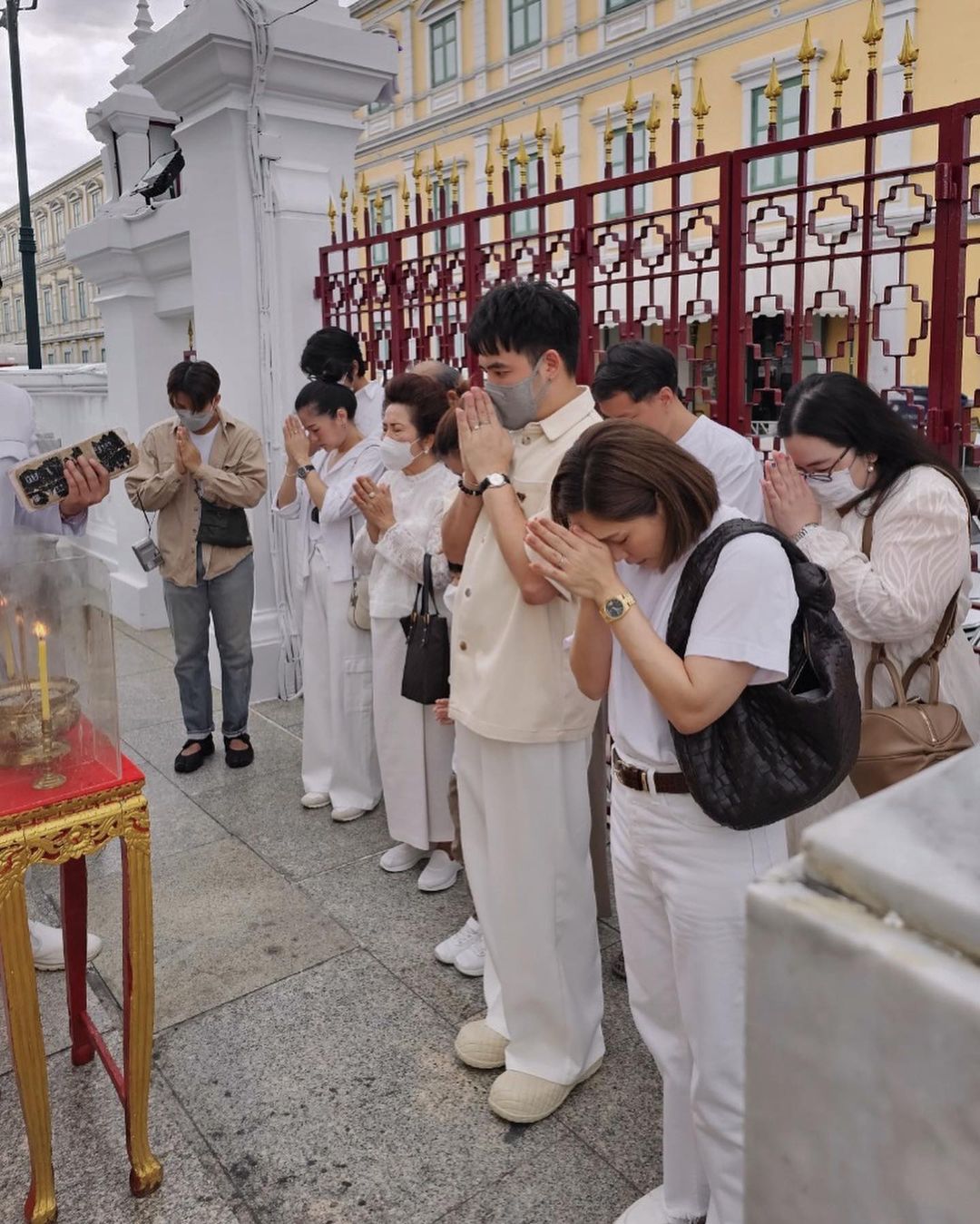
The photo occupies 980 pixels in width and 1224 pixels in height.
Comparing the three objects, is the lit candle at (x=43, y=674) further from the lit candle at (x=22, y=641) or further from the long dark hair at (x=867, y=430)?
the long dark hair at (x=867, y=430)

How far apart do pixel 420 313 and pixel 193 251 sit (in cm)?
185

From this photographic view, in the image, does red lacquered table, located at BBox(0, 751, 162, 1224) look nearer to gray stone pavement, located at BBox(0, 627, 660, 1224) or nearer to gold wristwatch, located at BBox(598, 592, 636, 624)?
gray stone pavement, located at BBox(0, 627, 660, 1224)

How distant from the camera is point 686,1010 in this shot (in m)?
1.88

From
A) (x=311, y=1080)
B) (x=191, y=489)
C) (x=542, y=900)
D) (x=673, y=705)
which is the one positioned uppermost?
(x=191, y=489)

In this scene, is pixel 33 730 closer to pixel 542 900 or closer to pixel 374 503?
pixel 542 900

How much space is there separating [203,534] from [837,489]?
3.09 metres

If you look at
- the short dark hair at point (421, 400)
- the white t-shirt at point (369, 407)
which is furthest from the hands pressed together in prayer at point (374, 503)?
the white t-shirt at point (369, 407)

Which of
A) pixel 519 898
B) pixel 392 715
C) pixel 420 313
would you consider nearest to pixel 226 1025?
pixel 519 898

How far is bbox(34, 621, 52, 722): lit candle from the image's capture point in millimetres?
2215

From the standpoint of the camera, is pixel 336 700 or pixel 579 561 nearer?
pixel 579 561

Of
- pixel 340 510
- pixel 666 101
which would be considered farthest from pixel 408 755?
pixel 666 101

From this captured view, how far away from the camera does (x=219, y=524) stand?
468 centimetres

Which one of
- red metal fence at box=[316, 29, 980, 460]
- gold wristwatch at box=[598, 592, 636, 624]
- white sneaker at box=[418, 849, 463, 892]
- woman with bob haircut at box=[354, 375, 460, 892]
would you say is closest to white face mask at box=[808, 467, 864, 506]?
red metal fence at box=[316, 29, 980, 460]

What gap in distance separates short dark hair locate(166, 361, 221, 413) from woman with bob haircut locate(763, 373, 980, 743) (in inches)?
117
